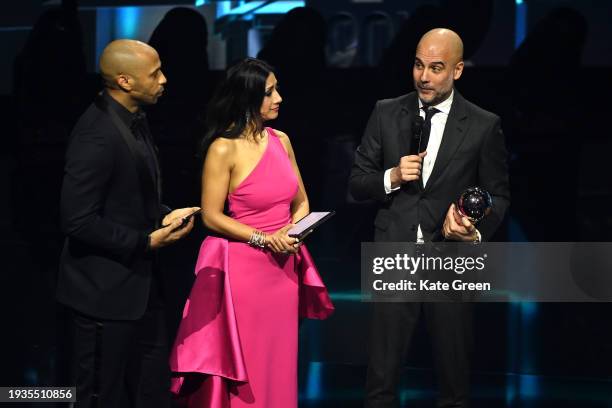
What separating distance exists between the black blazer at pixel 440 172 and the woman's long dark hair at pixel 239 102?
0.41 metres

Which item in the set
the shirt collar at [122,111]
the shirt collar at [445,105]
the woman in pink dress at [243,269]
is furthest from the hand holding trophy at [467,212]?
the shirt collar at [122,111]

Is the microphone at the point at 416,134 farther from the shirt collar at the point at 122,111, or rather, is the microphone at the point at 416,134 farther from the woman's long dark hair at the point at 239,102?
the shirt collar at the point at 122,111

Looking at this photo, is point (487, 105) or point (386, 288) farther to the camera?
point (487, 105)

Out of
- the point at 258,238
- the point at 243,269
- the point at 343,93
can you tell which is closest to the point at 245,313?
the point at 243,269

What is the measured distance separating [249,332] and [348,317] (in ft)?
8.30

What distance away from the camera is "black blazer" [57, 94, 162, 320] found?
3268mm

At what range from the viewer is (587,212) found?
645cm

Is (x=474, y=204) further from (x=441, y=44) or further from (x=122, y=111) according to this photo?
(x=122, y=111)

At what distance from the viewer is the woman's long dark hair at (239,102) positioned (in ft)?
12.0

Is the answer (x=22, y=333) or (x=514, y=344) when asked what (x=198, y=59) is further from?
(x=514, y=344)

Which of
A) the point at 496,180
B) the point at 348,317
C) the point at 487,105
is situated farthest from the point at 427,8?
the point at 496,180

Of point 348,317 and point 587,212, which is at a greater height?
point 587,212

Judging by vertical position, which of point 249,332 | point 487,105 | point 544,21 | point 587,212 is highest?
point 544,21

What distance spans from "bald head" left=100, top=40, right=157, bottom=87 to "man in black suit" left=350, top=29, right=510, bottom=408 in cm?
83
